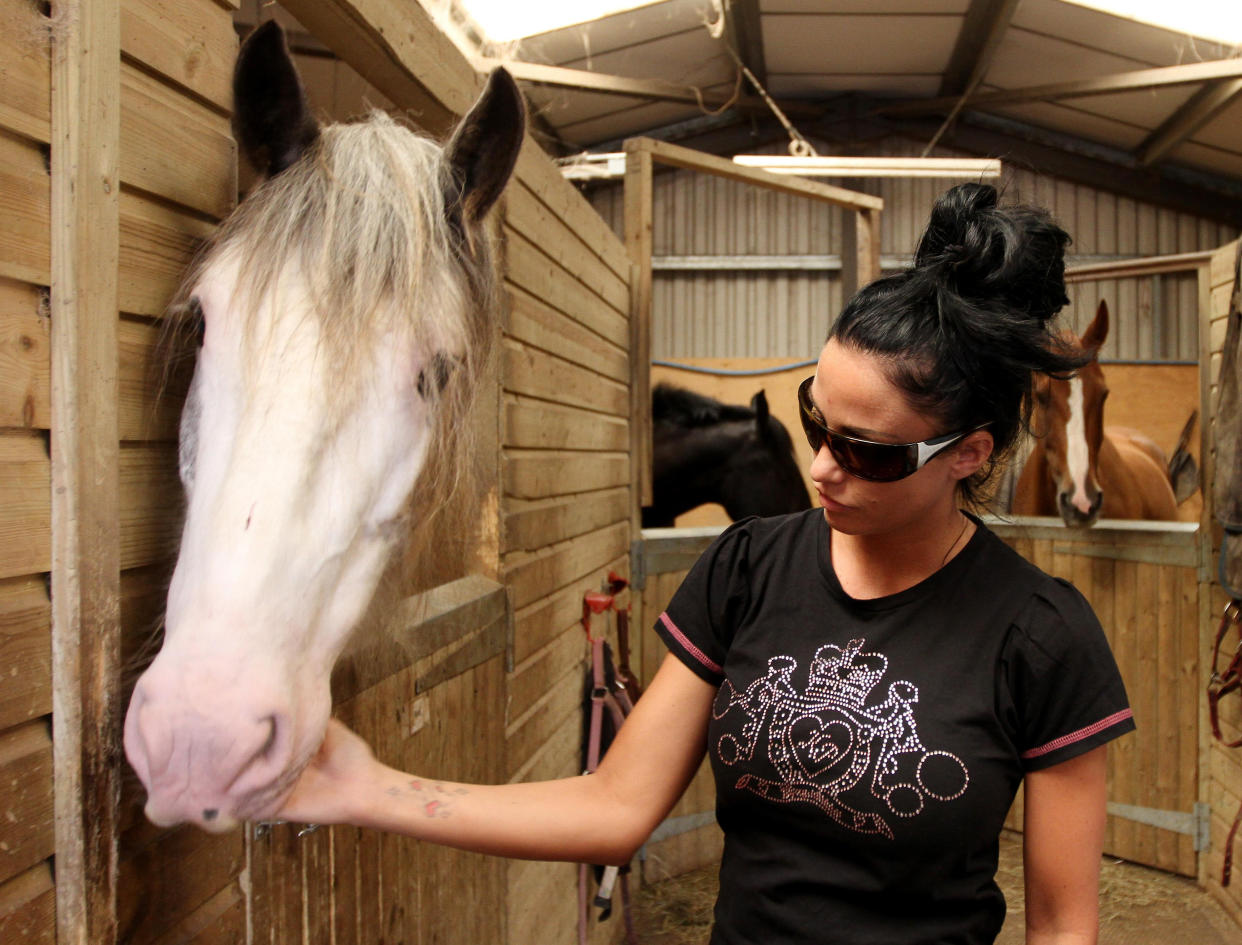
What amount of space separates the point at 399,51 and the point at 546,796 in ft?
4.50

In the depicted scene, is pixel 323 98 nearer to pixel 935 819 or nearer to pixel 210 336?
pixel 210 336

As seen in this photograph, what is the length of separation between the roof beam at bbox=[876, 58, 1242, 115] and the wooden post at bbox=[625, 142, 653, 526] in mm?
4493

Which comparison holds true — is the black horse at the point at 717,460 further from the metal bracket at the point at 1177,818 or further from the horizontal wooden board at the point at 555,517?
the metal bracket at the point at 1177,818

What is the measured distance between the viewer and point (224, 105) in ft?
3.75

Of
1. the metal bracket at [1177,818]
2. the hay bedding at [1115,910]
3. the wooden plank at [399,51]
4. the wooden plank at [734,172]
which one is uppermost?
the wooden plank at [734,172]

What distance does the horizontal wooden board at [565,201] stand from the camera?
238cm

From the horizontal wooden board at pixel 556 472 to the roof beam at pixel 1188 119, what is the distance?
6120mm

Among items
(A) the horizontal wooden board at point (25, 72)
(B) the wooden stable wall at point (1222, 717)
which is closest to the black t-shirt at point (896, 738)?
(A) the horizontal wooden board at point (25, 72)

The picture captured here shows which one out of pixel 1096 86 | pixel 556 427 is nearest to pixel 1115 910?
pixel 556 427

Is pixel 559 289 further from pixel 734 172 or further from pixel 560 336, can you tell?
pixel 734 172

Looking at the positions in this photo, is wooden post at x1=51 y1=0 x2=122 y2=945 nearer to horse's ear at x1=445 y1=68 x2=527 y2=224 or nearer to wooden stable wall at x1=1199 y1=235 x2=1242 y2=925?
horse's ear at x1=445 y1=68 x2=527 y2=224

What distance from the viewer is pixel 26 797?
83 cm

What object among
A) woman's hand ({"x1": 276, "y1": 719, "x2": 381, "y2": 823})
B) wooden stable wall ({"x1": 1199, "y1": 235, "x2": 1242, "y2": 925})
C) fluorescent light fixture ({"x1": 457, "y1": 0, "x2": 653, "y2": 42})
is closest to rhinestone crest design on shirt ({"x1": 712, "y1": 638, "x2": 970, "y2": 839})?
woman's hand ({"x1": 276, "y1": 719, "x2": 381, "y2": 823})

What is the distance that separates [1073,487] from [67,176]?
4585 millimetres
